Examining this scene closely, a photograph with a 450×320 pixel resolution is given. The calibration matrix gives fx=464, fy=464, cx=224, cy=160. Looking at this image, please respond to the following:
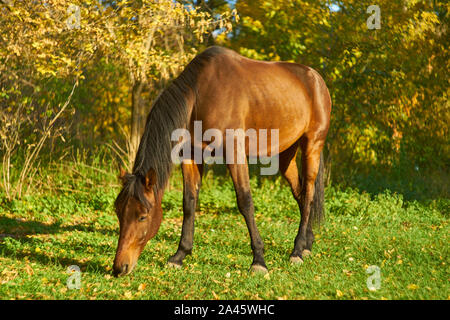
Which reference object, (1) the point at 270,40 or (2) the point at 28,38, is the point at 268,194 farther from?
(2) the point at 28,38

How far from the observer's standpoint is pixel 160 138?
14.8ft

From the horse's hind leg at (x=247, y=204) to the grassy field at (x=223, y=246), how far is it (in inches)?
7.1

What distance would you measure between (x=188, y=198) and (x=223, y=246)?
1.09m


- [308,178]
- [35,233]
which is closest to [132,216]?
[308,178]

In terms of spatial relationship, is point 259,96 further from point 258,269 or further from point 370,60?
point 370,60

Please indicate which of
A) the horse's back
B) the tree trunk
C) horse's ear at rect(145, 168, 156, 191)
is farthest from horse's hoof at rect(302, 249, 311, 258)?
the tree trunk

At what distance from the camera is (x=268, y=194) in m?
9.30

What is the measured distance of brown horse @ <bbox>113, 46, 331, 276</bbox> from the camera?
4305 mm

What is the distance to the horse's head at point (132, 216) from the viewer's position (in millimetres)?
4223

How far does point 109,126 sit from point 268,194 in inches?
243

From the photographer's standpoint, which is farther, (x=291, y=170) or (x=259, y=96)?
(x=291, y=170)

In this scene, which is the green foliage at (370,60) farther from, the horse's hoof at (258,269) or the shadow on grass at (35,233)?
the horse's hoof at (258,269)

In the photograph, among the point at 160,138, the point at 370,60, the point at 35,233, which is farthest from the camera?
the point at 370,60

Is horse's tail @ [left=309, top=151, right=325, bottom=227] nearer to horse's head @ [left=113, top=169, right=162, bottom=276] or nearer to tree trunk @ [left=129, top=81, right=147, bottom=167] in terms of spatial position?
horse's head @ [left=113, top=169, right=162, bottom=276]
